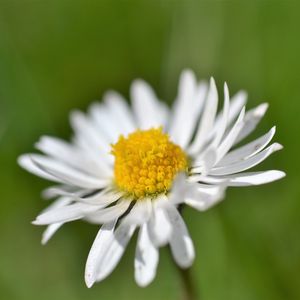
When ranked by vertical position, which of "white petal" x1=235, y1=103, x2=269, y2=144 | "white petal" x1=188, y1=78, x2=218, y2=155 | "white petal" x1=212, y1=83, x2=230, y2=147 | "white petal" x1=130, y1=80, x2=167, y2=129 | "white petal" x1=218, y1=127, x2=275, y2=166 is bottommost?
"white petal" x1=218, y1=127, x2=275, y2=166

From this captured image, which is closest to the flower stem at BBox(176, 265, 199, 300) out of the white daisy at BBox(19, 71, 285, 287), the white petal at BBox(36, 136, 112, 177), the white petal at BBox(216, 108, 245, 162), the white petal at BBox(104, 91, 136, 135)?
the white daisy at BBox(19, 71, 285, 287)

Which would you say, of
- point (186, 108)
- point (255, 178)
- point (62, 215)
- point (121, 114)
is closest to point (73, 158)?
point (121, 114)

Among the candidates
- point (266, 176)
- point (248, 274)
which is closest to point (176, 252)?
point (266, 176)

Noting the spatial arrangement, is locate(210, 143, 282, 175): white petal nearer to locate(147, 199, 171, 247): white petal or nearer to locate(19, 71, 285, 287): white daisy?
locate(19, 71, 285, 287): white daisy

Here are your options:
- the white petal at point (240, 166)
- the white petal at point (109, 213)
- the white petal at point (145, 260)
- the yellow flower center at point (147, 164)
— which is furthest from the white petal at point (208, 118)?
the white petal at point (145, 260)

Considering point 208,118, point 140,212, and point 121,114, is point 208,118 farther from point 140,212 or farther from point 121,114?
point 121,114

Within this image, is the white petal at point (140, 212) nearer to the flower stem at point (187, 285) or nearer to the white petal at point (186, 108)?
the flower stem at point (187, 285)
